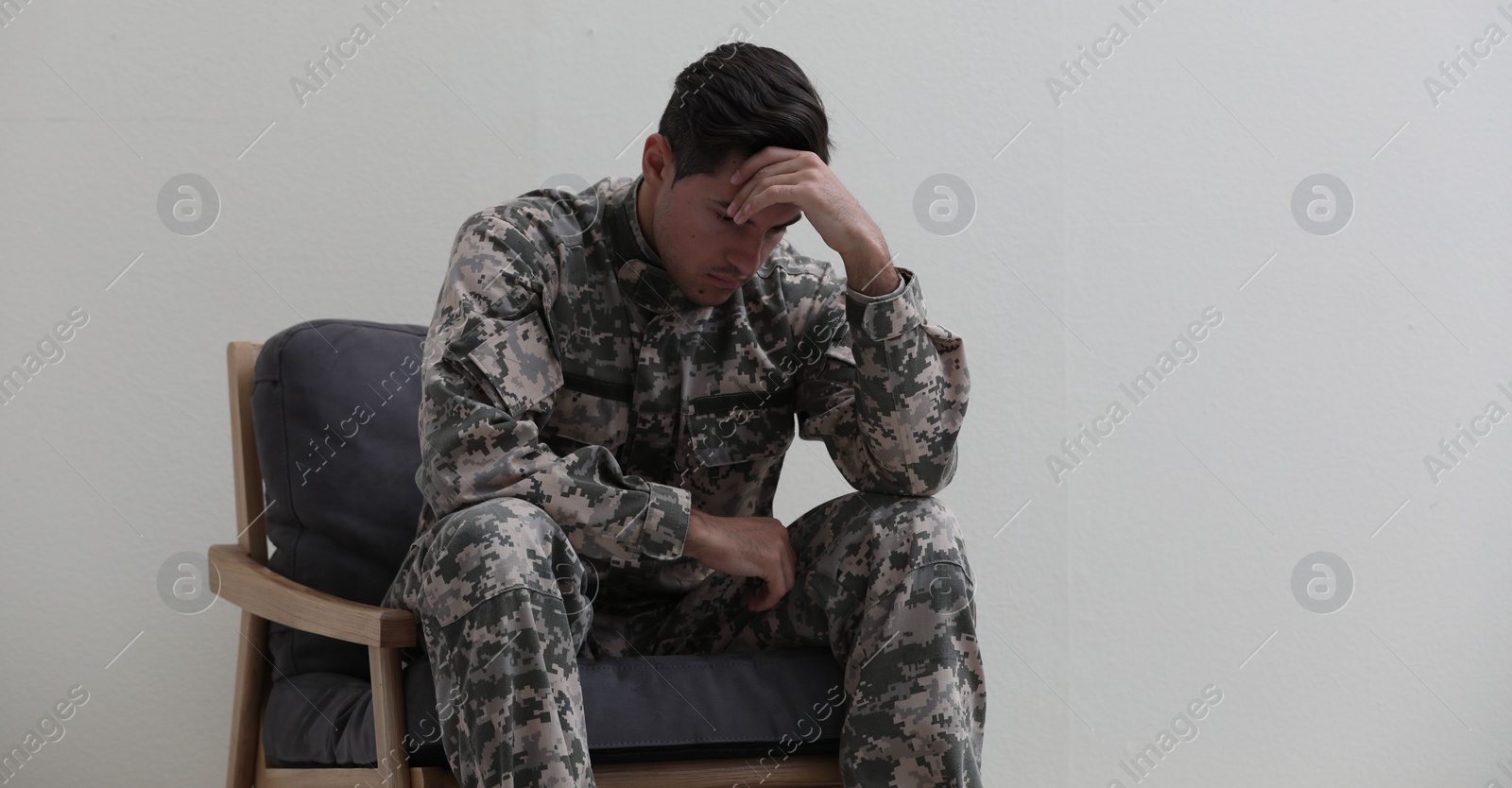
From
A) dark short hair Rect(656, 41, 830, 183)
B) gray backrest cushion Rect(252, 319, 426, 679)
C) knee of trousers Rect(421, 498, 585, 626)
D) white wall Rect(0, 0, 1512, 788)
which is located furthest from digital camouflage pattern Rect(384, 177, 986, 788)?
white wall Rect(0, 0, 1512, 788)

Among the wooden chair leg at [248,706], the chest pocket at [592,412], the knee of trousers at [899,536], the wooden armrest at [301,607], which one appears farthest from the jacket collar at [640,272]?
the wooden chair leg at [248,706]

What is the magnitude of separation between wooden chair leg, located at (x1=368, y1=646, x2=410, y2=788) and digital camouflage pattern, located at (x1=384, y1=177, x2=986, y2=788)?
6 centimetres

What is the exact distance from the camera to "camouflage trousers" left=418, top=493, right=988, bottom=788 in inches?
38.8

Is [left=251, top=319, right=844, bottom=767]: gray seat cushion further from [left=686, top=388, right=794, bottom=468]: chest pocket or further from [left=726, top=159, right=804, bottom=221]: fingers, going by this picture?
[left=726, top=159, right=804, bottom=221]: fingers

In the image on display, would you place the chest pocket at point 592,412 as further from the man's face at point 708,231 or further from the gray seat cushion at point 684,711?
the gray seat cushion at point 684,711

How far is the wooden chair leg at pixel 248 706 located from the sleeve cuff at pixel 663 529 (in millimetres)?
577

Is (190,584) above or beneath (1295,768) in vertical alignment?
beneath

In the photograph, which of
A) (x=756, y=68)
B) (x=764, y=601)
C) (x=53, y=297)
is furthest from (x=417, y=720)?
(x=53, y=297)

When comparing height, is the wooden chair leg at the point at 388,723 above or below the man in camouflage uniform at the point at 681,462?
below

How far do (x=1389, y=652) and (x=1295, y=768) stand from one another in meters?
0.27

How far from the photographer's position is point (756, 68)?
1293mm

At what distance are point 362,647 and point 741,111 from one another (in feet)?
2.51

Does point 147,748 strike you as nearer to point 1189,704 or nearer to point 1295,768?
point 1189,704

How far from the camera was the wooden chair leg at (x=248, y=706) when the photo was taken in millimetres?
1452
